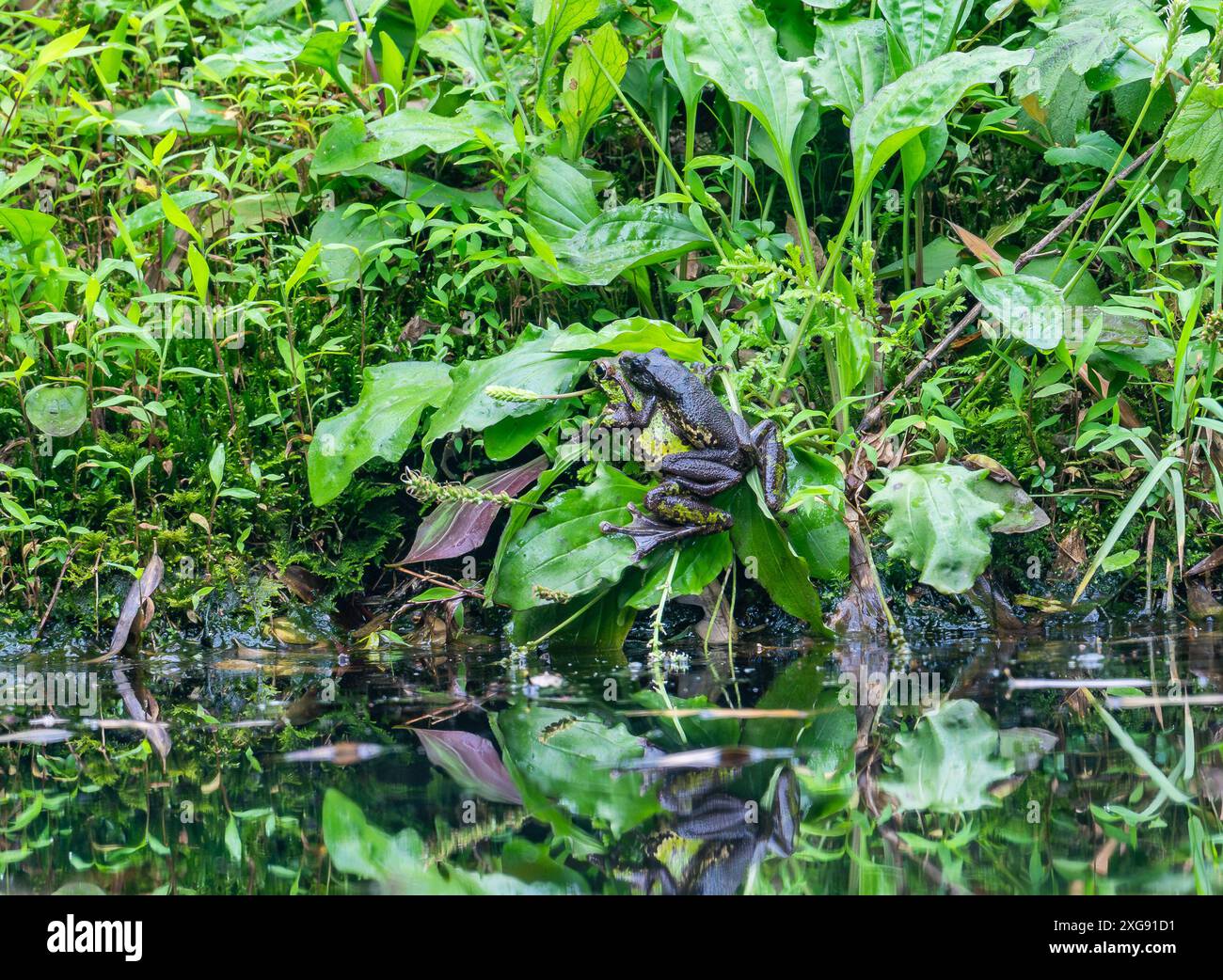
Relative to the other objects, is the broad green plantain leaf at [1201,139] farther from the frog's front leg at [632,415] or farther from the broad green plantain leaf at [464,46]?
the broad green plantain leaf at [464,46]

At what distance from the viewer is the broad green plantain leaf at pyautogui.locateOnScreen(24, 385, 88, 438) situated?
320 centimetres

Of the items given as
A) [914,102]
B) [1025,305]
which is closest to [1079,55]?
[914,102]

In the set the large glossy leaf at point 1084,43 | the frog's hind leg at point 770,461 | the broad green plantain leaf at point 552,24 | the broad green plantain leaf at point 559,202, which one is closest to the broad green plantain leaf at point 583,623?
the frog's hind leg at point 770,461

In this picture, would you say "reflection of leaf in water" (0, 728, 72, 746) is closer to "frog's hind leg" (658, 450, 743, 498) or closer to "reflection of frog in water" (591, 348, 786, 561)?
"reflection of frog in water" (591, 348, 786, 561)

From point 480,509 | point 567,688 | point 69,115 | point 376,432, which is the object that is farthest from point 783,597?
point 69,115

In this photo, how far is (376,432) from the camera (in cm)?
309

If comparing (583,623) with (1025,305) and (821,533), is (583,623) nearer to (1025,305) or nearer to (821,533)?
(821,533)

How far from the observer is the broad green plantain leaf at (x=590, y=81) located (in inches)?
138

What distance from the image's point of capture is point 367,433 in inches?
122

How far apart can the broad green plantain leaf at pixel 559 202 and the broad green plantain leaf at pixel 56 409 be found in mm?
1480

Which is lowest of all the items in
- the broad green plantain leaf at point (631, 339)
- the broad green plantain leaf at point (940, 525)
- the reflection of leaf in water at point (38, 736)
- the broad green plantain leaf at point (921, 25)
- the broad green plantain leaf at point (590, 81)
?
the reflection of leaf in water at point (38, 736)

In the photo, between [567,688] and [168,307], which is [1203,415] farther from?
[168,307]

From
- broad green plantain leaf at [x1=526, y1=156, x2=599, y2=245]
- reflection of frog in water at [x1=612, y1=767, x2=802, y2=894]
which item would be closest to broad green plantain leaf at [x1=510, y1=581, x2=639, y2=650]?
reflection of frog in water at [x1=612, y1=767, x2=802, y2=894]

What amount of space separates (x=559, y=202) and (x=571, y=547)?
3.98 ft
